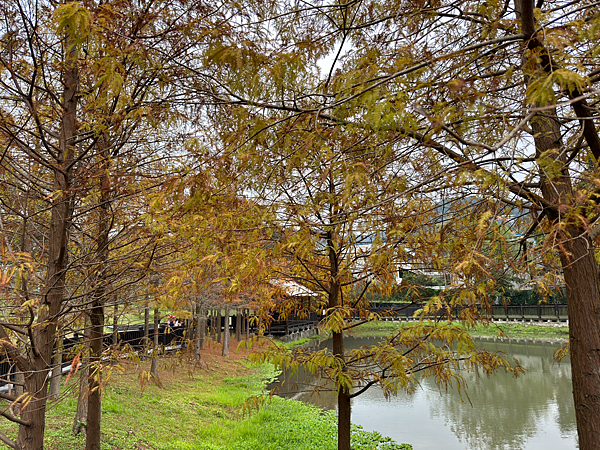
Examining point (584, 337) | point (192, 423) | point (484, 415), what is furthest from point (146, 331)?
point (584, 337)

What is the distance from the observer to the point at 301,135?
3637 mm

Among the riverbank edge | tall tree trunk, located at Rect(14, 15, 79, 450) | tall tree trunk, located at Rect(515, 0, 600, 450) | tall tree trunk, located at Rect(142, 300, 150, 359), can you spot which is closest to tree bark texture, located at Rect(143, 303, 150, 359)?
tall tree trunk, located at Rect(142, 300, 150, 359)

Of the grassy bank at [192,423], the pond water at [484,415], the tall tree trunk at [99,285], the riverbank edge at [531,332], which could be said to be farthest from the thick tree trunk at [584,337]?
the riverbank edge at [531,332]

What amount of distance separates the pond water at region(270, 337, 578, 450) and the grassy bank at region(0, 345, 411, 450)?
3.10ft

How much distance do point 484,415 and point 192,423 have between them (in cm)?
782

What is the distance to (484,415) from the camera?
11.2 meters

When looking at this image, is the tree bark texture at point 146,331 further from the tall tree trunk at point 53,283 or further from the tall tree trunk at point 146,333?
the tall tree trunk at point 53,283

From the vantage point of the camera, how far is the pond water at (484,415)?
9.33 meters

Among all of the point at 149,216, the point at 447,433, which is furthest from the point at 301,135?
the point at 447,433

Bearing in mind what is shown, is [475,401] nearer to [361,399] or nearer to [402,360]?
[361,399]

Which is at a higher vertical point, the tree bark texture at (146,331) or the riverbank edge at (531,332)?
the tree bark texture at (146,331)

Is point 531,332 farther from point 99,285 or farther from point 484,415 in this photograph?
point 99,285

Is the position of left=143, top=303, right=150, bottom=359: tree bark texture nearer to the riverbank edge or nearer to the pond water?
the pond water

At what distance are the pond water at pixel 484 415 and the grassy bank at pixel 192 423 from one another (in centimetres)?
95
